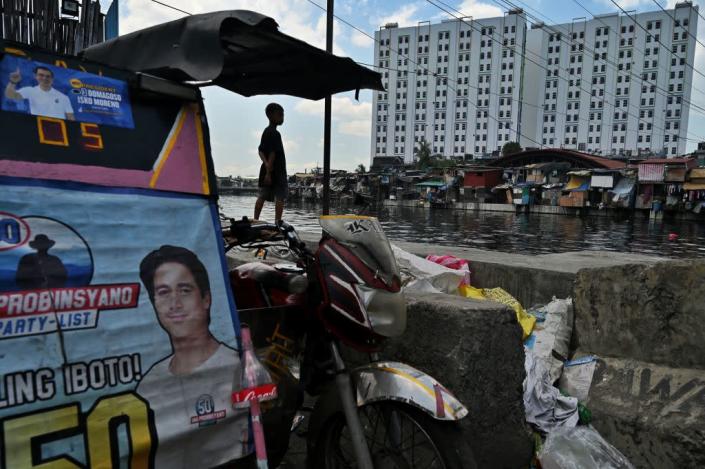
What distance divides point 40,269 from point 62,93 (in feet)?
1.98

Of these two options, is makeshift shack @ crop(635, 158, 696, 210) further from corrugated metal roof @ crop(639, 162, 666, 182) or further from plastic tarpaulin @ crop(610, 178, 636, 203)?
plastic tarpaulin @ crop(610, 178, 636, 203)

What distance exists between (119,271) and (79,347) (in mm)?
272

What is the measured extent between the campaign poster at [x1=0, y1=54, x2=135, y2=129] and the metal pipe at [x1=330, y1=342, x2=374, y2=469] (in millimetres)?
1224

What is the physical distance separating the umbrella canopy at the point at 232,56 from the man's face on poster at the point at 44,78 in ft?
1.34

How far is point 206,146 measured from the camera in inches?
82.9

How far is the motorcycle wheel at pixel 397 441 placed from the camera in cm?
193

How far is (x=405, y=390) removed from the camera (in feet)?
6.47

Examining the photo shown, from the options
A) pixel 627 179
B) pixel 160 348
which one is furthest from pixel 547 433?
pixel 627 179

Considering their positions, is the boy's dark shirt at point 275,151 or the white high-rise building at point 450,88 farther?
the white high-rise building at point 450,88

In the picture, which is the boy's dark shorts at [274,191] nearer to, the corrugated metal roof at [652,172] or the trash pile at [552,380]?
the trash pile at [552,380]

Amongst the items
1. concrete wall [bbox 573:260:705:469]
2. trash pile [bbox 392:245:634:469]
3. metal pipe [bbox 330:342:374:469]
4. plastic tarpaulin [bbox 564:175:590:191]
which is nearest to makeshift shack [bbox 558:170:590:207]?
plastic tarpaulin [bbox 564:175:590:191]

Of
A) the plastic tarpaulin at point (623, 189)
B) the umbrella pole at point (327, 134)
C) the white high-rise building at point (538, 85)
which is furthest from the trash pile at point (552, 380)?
the white high-rise building at point (538, 85)

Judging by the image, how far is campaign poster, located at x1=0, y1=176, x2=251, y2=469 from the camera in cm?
151

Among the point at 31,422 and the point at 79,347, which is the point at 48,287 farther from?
the point at 31,422
